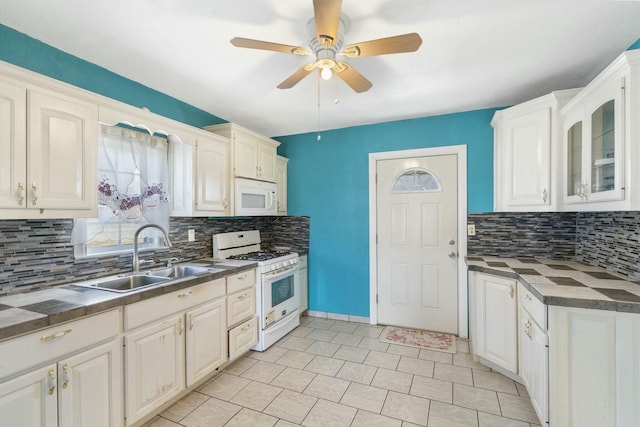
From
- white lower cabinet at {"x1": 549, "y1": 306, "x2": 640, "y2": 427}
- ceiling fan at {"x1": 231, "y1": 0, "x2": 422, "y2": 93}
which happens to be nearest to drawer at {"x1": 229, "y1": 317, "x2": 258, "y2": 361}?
ceiling fan at {"x1": 231, "y1": 0, "x2": 422, "y2": 93}

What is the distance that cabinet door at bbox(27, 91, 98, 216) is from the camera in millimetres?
1581

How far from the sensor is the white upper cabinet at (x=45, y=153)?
1492mm

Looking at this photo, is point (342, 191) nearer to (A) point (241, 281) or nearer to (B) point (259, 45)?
(A) point (241, 281)

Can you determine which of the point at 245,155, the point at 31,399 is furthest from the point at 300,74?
the point at 31,399

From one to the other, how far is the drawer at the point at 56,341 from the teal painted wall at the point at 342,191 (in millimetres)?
2461

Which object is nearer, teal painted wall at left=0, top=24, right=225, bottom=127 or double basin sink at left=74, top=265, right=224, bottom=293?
teal painted wall at left=0, top=24, right=225, bottom=127

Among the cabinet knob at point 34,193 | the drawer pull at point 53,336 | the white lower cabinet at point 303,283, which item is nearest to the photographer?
the drawer pull at point 53,336

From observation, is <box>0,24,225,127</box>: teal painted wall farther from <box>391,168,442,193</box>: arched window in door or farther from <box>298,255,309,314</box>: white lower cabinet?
<box>391,168,442,193</box>: arched window in door

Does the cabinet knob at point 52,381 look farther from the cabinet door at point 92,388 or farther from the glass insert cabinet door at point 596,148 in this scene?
the glass insert cabinet door at point 596,148

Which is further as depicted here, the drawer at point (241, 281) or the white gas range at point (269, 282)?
the white gas range at point (269, 282)

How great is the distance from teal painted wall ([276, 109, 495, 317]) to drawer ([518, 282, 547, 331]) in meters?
1.21

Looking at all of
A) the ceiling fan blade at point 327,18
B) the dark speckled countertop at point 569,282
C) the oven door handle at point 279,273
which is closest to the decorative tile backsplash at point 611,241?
the dark speckled countertop at point 569,282

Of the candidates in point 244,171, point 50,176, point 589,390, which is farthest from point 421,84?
point 50,176

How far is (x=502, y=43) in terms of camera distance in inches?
74.0
